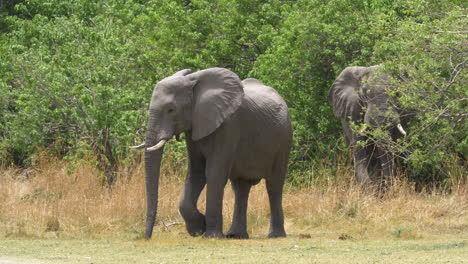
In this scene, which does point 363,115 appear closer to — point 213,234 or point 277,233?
point 277,233

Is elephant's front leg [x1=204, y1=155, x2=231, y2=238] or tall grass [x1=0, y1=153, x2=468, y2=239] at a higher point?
elephant's front leg [x1=204, y1=155, x2=231, y2=238]

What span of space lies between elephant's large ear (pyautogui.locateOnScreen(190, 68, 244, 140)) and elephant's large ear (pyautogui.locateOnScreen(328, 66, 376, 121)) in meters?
5.79

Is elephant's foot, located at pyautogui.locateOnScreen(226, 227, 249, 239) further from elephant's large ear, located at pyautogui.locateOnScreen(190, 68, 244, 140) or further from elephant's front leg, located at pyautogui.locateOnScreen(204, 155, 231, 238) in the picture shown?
elephant's large ear, located at pyautogui.locateOnScreen(190, 68, 244, 140)

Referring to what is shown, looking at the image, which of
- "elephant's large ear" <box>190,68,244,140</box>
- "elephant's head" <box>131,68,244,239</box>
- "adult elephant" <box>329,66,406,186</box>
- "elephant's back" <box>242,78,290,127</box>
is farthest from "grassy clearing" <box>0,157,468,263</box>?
"elephant's back" <box>242,78,290,127</box>

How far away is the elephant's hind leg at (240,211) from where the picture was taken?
16500 mm

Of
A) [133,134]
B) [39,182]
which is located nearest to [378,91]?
[133,134]

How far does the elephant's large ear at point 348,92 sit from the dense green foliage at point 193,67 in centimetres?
68

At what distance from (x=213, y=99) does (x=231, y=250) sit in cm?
260

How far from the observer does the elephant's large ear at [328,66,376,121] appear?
21594mm

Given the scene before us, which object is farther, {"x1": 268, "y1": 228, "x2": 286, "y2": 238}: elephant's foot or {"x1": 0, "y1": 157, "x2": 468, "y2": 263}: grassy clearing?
{"x1": 268, "y1": 228, "x2": 286, "y2": 238}: elephant's foot

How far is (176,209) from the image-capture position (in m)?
18.4

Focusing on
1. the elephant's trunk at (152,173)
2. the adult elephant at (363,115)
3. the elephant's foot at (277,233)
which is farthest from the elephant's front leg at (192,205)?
the adult elephant at (363,115)

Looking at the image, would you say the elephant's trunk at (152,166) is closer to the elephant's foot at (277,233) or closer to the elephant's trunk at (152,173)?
the elephant's trunk at (152,173)

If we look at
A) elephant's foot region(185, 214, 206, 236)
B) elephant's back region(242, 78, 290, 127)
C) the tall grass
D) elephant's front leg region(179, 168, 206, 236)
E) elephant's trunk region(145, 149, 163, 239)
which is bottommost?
the tall grass
